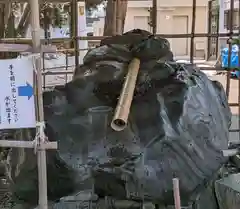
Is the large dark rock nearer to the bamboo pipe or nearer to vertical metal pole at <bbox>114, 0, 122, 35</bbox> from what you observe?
the bamboo pipe

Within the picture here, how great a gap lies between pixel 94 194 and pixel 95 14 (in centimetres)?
784

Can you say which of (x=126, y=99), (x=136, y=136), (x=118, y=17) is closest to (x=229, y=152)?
(x=136, y=136)

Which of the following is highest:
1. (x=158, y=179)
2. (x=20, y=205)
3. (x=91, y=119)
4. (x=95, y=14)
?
(x=95, y=14)

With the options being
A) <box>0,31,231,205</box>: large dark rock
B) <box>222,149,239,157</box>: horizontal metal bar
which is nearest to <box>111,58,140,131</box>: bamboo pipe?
<box>0,31,231,205</box>: large dark rock

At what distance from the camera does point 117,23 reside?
4.24 metres

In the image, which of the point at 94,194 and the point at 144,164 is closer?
the point at 144,164

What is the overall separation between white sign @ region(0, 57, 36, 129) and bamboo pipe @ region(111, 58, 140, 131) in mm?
308

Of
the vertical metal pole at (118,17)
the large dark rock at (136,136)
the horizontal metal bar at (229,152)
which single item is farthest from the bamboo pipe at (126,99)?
the vertical metal pole at (118,17)

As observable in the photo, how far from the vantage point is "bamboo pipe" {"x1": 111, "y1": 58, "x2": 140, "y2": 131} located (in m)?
1.69

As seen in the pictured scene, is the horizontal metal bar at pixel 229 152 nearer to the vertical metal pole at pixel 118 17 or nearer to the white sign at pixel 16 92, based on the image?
the white sign at pixel 16 92

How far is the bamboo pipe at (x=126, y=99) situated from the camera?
1688 millimetres

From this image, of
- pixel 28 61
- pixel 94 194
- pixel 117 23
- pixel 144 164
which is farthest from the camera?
pixel 117 23

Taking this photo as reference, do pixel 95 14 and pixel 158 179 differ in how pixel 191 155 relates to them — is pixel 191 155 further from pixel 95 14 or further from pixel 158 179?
pixel 95 14

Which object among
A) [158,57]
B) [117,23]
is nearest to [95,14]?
[117,23]
